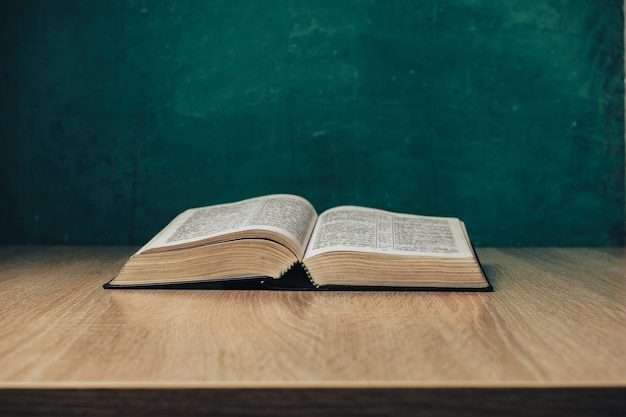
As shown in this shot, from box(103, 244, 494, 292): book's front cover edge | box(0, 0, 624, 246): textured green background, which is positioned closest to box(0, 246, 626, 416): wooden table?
box(103, 244, 494, 292): book's front cover edge

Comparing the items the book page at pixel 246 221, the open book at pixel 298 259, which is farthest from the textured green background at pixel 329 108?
the open book at pixel 298 259

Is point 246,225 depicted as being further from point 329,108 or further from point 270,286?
point 329,108

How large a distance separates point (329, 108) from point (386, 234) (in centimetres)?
58

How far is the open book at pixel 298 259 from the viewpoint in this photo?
3.37ft

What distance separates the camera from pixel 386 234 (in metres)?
1.14

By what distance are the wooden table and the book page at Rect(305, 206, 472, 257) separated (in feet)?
0.25

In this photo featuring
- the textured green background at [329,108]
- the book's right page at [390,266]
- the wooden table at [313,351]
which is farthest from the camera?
the textured green background at [329,108]

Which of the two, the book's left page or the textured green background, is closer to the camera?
the book's left page

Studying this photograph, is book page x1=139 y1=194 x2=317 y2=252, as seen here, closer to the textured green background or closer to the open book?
the open book

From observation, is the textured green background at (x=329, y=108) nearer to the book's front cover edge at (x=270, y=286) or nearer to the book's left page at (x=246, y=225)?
the book's left page at (x=246, y=225)

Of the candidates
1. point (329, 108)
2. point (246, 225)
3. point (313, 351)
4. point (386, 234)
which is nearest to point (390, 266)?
point (386, 234)

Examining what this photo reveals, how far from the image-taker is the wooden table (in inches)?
23.0
